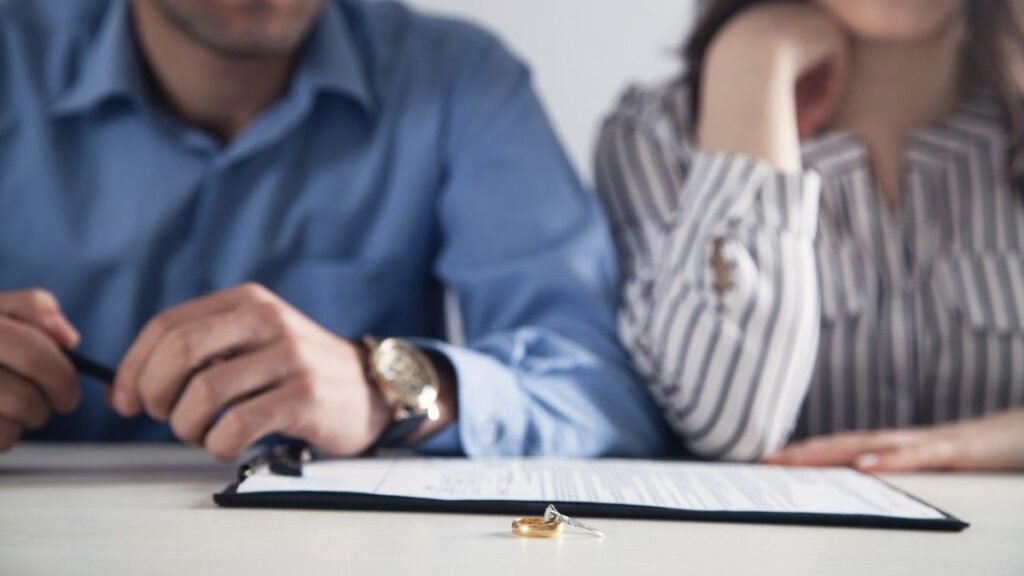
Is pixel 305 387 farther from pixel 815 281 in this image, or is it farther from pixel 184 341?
pixel 815 281

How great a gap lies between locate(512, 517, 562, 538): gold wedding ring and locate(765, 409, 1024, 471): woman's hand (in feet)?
1.47

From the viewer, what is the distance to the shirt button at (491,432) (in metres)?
1.03

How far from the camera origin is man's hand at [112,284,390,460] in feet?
2.86

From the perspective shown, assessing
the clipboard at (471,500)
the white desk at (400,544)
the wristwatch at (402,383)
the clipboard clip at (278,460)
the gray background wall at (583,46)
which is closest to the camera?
the white desk at (400,544)

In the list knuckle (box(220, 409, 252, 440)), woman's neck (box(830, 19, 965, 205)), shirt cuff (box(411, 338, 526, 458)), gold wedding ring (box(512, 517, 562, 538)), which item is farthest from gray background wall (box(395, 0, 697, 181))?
gold wedding ring (box(512, 517, 562, 538))

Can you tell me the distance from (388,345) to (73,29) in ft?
2.05

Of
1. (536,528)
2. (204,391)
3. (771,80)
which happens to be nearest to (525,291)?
(771,80)

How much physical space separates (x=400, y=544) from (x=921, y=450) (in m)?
0.59

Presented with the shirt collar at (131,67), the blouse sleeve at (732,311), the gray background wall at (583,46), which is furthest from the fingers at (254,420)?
the gray background wall at (583,46)

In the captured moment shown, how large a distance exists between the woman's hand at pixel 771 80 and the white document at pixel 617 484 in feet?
1.25

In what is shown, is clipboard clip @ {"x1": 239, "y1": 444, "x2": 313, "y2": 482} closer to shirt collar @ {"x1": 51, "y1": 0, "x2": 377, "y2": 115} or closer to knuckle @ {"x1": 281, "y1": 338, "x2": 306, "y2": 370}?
knuckle @ {"x1": 281, "y1": 338, "x2": 306, "y2": 370}

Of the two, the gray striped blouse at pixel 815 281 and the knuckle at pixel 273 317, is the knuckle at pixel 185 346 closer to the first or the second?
the knuckle at pixel 273 317

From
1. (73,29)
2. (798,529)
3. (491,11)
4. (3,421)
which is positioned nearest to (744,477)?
(798,529)

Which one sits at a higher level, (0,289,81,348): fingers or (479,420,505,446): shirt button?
(0,289,81,348): fingers
